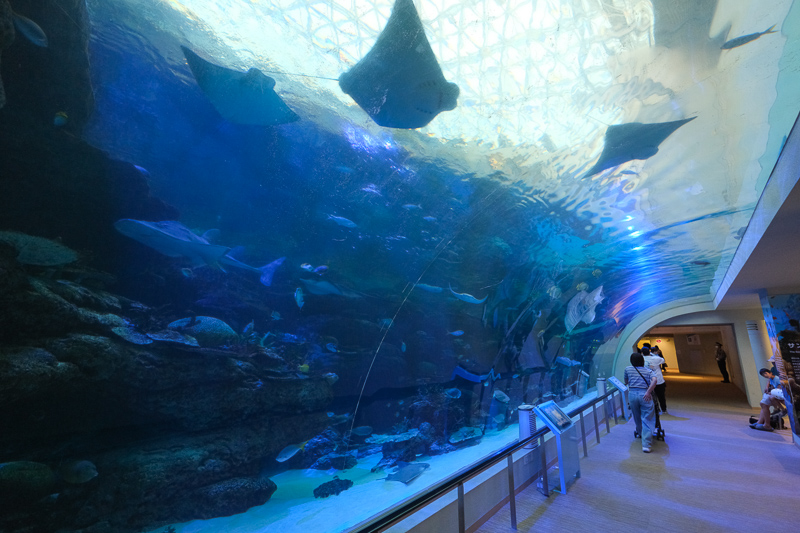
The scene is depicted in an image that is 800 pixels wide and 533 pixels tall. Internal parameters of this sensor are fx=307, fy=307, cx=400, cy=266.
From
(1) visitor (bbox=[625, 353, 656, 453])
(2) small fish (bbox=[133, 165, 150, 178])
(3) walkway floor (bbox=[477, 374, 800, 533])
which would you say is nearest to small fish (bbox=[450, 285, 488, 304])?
(1) visitor (bbox=[625, 353, 656, 453])

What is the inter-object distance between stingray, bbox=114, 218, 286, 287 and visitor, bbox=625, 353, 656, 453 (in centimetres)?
830

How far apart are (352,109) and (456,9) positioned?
1.98m

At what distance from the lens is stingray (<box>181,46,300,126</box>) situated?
3932 millimetres

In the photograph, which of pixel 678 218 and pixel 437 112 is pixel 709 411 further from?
pixel 437 112

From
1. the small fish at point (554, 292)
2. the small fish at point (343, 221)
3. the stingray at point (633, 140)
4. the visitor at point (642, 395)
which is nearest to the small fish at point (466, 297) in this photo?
the small fish at point (554, 292)

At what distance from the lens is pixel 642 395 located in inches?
230

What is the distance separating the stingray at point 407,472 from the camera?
19.7ft

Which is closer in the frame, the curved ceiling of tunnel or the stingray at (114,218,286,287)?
the curved ceiling of tunnel

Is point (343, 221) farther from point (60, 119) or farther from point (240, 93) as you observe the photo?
point (60, 119)

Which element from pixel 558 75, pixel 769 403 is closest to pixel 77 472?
pixel 558 75

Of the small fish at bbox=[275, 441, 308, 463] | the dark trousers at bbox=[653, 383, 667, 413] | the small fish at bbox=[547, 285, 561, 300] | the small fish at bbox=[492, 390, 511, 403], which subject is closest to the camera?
the small fish at bbox=[275, 441, 308, 463]

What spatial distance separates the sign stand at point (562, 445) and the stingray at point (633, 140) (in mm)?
3905

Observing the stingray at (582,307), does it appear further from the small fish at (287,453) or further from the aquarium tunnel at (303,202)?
the small fish at (287,453)

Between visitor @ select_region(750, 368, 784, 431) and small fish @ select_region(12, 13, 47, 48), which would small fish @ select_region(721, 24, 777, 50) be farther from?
visitor @ select_region(750, 368, 784, 431)
